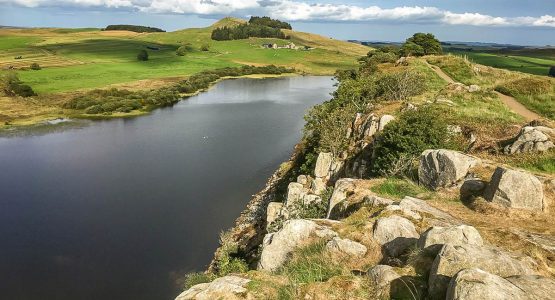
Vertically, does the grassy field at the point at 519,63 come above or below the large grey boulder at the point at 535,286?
above

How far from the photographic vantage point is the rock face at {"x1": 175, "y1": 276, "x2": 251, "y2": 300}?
1084 cm

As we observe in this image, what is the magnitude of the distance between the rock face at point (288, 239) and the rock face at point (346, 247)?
106 cm

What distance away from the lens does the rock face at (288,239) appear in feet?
48.8

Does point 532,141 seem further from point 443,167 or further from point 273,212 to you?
point 273,212

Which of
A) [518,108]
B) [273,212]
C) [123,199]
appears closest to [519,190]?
[273,212]

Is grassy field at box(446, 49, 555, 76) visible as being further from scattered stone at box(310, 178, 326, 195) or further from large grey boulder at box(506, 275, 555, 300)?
large grey boulder at box(506, 275, 555, 300)

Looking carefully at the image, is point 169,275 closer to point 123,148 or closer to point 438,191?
point 438,191

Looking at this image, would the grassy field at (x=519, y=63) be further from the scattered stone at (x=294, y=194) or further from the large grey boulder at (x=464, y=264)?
the large grey boulder at (x=464, y=264)

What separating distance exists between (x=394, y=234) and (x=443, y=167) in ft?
25.2

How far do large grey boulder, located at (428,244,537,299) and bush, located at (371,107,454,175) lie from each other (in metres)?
16.3

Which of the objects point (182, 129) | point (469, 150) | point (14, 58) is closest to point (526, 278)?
point (469, 150)

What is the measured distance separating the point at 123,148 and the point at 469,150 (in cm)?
5430

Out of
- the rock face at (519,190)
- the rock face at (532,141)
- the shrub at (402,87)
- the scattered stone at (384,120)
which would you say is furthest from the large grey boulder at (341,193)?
the shrub at (402,87)

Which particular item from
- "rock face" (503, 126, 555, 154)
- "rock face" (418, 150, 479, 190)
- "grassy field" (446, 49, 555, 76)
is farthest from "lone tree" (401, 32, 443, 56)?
"rock face" (418, 150, 479, 190)
